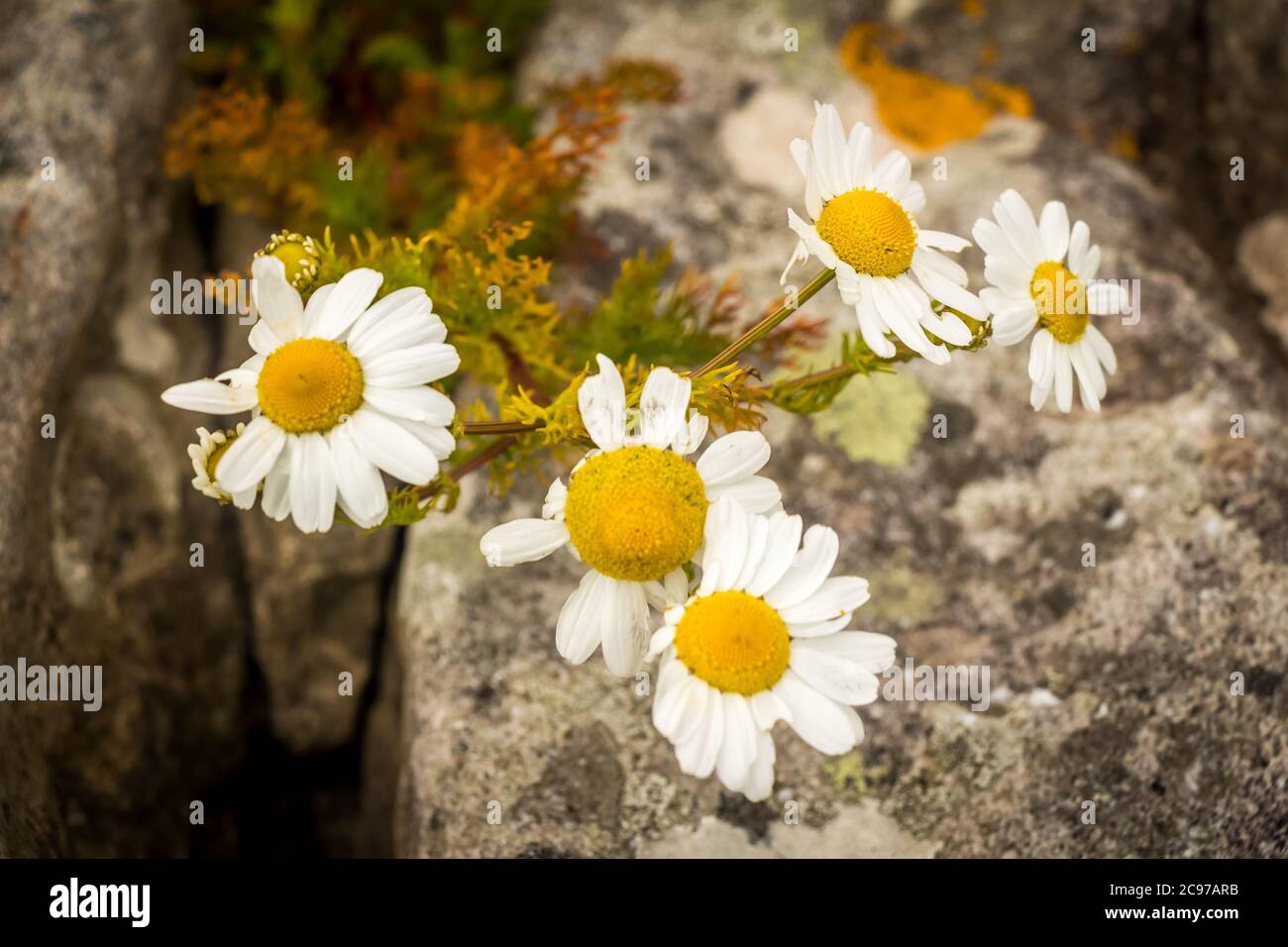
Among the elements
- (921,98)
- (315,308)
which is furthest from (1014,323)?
(921,98)

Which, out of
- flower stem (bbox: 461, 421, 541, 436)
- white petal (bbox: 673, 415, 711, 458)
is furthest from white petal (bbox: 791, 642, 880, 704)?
flower stem (bbox: 461, 421, 541, 436)

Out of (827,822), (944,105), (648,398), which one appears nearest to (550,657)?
(827,822)

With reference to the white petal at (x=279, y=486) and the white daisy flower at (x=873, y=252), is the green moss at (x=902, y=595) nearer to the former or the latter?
the white daisy flower at (x=873, y=252)

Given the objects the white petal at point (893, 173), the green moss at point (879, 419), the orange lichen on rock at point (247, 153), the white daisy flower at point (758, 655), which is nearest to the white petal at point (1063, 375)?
the white petal at point (893, 173)

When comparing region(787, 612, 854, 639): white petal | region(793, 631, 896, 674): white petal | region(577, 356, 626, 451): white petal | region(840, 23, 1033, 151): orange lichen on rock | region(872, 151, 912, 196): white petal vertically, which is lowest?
region(793, 631, 896, 674): white petal

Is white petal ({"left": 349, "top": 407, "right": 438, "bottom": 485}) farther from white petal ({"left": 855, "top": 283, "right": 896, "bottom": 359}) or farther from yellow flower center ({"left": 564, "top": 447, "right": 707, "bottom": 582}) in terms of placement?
white petal ({"left": 855, "top": 283, "right": 896, "bottom": 359})

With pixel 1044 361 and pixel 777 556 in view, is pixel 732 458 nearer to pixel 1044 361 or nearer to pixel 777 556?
pixel 777 556
